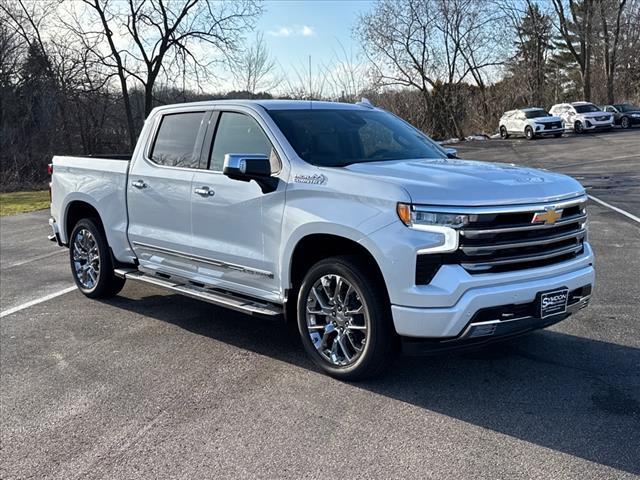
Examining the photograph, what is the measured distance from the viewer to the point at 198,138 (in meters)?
5.72

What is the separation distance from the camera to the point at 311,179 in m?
4.60

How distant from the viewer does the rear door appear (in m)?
5.65

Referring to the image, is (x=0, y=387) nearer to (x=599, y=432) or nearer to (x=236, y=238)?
(x=236, y=238)

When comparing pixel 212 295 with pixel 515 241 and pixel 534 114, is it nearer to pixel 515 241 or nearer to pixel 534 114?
pixel 515 241

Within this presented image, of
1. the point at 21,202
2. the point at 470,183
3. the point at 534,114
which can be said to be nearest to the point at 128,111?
the point at 21,202

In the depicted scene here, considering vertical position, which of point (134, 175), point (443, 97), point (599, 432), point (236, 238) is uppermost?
point (443, 97)

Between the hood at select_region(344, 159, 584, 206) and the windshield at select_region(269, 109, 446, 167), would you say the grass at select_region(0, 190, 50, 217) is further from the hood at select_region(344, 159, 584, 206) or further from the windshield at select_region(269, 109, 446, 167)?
the hood at select_region(344, 159, 584, 206)

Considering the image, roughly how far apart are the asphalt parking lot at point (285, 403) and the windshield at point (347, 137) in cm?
161

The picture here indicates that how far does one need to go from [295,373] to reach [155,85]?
102 ft

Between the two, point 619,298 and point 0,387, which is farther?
point 619,298

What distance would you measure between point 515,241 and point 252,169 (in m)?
1.86

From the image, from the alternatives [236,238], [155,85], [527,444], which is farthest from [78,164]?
[155,85]

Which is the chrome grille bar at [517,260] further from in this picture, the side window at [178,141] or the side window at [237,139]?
the side window at [178,141]

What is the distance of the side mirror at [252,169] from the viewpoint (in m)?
4.62
